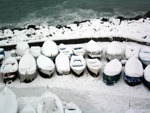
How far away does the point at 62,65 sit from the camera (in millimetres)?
18281

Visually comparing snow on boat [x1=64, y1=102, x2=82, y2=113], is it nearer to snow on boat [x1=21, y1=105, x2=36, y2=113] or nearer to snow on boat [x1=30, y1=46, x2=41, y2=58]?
snow on boat [x1=21, y1=105, x2=36, y2=113]

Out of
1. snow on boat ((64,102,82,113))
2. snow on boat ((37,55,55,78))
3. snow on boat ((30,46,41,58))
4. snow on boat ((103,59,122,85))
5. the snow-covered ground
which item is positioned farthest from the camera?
snow on boat ((30,46,41,58))

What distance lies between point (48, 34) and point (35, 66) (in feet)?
23.4

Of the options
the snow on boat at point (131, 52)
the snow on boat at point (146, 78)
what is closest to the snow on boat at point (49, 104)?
the snow on boat at point (146, 78)

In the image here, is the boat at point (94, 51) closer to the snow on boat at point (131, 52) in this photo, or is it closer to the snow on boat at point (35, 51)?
the snow on boat at point (131, 52)

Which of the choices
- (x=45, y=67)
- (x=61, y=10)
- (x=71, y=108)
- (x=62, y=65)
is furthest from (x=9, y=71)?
(x=61, y=10)

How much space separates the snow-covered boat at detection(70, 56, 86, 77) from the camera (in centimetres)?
1797

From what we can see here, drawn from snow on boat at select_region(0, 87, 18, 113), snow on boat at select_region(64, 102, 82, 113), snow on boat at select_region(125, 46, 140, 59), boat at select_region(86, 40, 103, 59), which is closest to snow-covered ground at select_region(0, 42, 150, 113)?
snow on boat at select_region(0, 87, 18, 113)

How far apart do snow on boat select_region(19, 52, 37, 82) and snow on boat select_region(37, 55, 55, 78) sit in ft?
1.16

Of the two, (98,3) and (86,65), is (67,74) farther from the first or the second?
(98,3)

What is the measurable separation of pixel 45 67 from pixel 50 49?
7.16ft

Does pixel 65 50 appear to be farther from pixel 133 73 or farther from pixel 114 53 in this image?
pixel 133 73

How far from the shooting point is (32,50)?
65.6 feet

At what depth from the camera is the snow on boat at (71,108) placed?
1481cm
